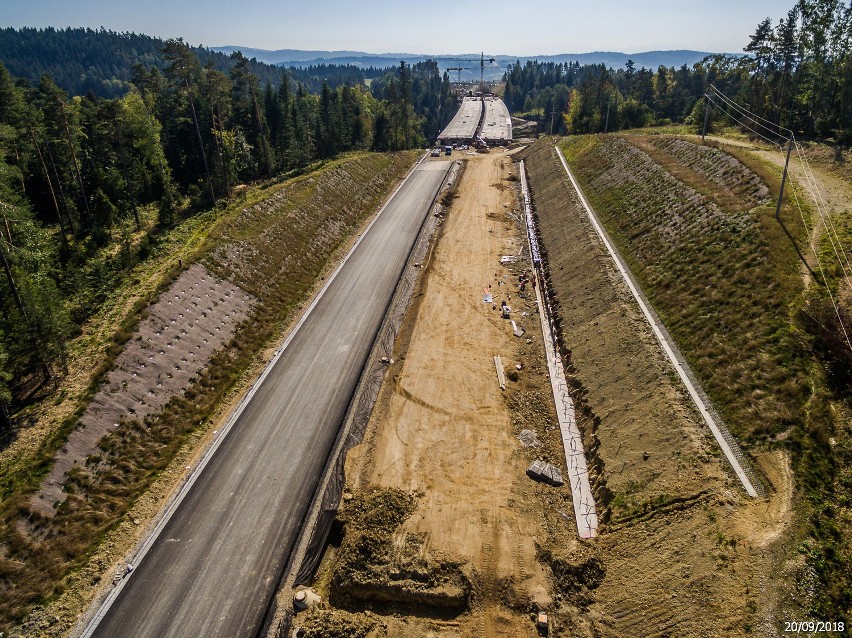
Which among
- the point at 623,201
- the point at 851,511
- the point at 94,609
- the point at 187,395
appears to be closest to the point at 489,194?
the point at 623,201

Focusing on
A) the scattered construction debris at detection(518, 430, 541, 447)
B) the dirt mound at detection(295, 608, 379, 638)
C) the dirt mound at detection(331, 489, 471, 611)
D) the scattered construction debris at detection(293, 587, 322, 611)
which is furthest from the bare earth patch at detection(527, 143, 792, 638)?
the scattered construction debris at detection(293, 587, 322, 611)

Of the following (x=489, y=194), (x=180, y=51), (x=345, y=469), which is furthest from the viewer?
(x=489, y=194)

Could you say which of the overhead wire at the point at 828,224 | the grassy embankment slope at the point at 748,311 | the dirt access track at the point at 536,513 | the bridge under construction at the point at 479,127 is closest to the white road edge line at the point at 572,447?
the dirt access track at the point at 536,513

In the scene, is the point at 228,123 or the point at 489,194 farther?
the point at 228,123

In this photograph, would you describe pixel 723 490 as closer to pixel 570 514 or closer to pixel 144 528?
pixel 570 514

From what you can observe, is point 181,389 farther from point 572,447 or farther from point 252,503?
point 572,447

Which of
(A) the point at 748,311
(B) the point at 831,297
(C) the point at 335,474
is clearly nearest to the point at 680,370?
(A) the point at 748,311

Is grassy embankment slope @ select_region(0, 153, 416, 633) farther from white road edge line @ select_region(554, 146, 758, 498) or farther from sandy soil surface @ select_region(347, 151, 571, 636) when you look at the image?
white road edge line @ select_region(554, 146, 758, 498)
